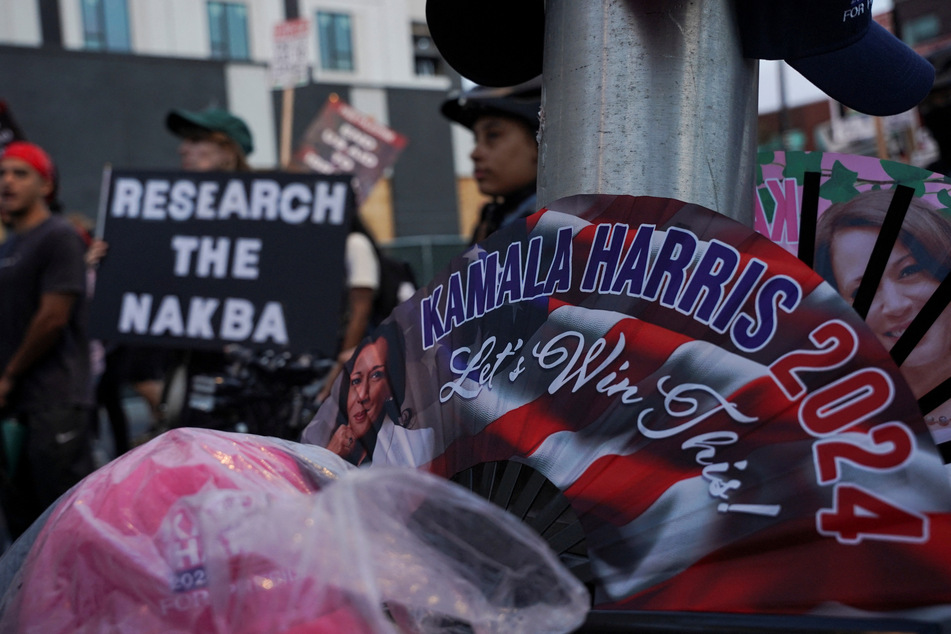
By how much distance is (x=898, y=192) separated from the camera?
4.88 ft

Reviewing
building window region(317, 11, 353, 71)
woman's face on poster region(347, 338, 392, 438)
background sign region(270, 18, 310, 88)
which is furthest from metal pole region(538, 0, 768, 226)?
building window region(317, 11, 353, 71)

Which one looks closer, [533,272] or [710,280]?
[710,280]

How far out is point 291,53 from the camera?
1044cm

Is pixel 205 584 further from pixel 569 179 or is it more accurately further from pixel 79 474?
pixel 79 474

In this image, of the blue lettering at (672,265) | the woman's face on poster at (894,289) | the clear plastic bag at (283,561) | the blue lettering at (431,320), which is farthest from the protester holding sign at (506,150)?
the clear plastic bag at (283,561)

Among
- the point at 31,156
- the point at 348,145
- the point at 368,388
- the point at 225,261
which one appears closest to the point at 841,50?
the point at 368,388

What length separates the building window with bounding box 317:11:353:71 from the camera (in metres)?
21.3

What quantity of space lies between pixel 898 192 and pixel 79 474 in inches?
144

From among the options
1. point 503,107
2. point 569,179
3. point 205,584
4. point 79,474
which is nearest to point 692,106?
point 569,179

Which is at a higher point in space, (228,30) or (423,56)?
(228,30)

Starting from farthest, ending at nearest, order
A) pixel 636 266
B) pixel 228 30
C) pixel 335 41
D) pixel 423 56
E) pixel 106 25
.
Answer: pixel 423 56 < pixel 335 41 < pixel 228 30 < pixel 106 25 < pixel 636 266

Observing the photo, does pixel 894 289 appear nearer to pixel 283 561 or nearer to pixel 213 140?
pixel 283 561

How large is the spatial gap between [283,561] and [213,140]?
3753 mm

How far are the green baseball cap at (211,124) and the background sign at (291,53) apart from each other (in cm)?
602
